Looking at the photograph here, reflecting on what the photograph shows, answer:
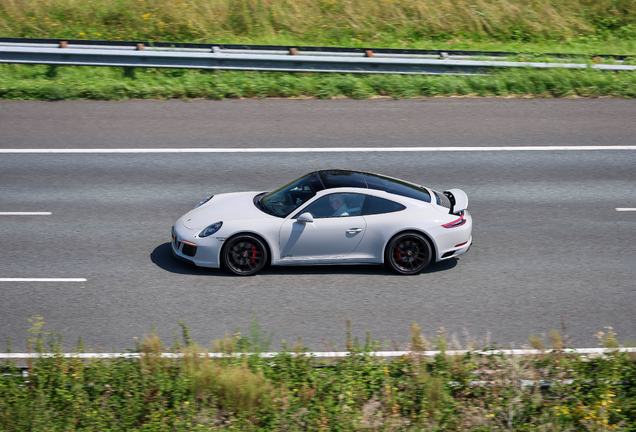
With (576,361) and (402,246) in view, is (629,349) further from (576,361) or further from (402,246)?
(402,246)

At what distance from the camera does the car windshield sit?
9727mm

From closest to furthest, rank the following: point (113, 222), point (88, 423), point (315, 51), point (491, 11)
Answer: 1. point (88, 423)
2. point (113, 222)
3. point (315, 51)
4. point (491, 11)

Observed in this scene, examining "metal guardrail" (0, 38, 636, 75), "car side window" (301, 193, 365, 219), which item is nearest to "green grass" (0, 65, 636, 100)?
"metal guardrail" (0, 38, 636, 75)

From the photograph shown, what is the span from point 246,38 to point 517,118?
8.27 metres

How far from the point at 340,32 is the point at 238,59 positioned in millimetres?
4483

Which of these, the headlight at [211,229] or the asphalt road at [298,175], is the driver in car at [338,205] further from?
the headlight at [211,229]

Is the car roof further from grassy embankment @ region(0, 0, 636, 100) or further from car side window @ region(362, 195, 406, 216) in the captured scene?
grassy embankment @ region(0, 0, 636, 100)

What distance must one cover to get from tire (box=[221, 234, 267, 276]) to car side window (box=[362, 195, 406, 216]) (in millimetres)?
1573

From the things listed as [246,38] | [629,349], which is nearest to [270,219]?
[629,349]

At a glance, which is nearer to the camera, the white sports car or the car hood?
the white sports car

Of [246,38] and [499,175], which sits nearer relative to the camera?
[499,175]

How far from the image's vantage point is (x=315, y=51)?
1772cm

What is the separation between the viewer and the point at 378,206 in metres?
9.73

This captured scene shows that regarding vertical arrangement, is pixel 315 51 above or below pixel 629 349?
above
